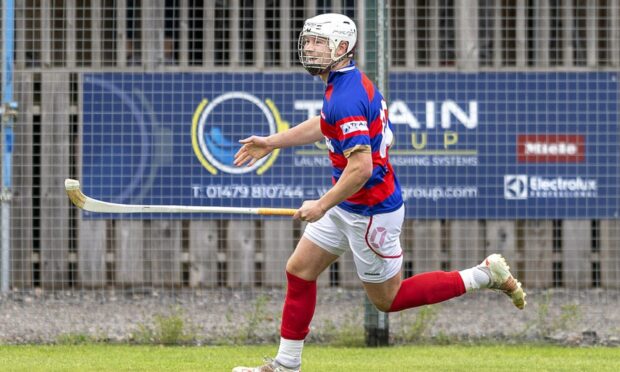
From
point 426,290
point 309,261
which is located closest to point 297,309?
point 309,261

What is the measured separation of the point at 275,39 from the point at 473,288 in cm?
504

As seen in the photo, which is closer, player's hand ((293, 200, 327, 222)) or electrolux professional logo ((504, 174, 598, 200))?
player's hand ((293, 200, 327, 222))


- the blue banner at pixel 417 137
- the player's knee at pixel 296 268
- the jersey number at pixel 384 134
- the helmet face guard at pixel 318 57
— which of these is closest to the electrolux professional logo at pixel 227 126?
the blue banner at pixel 417 137

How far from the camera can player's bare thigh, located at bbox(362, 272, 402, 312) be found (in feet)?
26.0

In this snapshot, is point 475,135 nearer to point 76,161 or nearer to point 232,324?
point 232,324

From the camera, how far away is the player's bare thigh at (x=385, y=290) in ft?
26.0

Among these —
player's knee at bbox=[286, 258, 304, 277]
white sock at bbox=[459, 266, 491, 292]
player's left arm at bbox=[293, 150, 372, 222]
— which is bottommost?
white sock at bbox=[459, 266, 491, 292]

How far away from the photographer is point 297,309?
7945 millimetres

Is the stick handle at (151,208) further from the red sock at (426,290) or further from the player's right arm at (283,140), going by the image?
the red sock at (426,290)

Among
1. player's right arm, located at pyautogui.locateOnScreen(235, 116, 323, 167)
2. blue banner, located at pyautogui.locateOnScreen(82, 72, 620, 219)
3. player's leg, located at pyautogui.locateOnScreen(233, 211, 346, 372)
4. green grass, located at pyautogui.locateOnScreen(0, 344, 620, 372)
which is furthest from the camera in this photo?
blue banner, located at pyautogui.locateOnScreen(82, 72, 620, 219)

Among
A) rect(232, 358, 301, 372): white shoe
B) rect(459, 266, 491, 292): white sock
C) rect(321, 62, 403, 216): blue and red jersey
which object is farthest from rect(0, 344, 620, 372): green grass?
rect(321, 62, 403, 216): blue and red jersey

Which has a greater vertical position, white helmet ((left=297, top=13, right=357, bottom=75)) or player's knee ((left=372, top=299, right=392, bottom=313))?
white helmet ((left=297, top=13, right=357, bottom=75))

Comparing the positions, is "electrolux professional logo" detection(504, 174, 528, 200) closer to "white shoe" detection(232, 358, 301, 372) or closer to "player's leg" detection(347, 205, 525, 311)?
"player's leg" detection(347, 205, 525, 311)

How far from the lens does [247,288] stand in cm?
1242
